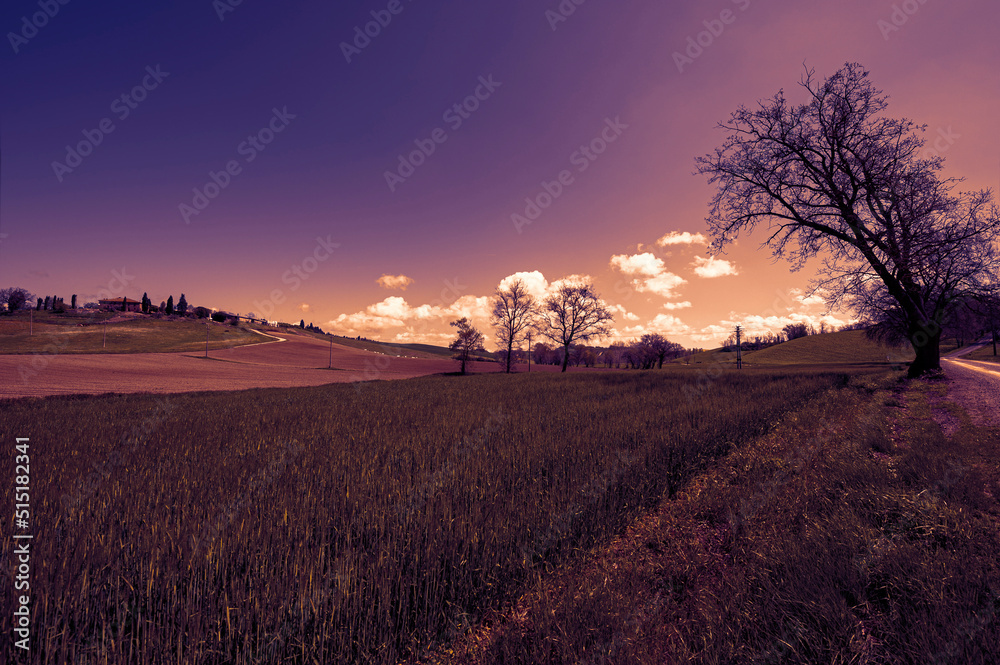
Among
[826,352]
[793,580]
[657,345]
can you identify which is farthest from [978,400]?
[826,352]

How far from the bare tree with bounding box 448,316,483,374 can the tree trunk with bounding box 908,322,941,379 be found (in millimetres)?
42592

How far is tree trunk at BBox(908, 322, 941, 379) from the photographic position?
1580cm

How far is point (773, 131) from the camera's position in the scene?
16.5 metres

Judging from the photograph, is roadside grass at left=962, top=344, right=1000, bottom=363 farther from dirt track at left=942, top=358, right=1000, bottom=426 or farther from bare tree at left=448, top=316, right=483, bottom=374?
bare tree at left=448, top=316, right=483, bottom=374

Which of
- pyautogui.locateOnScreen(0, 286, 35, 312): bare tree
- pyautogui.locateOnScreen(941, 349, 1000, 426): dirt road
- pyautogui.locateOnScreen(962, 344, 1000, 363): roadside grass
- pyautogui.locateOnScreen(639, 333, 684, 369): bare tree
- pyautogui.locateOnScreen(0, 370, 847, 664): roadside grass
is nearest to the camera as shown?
pyautogui.locateOnScreen(0, 370, 847, 664): roadside grass

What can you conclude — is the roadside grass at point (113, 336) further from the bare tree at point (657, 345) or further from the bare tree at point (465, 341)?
the bare tree at point (657, 345)

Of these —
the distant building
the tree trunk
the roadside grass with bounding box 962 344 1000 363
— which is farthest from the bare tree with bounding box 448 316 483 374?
the distant building

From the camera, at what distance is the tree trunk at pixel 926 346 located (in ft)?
51.9

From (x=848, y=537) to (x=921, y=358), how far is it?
21.7 meters

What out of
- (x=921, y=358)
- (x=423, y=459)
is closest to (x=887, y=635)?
(x=423, y=459)

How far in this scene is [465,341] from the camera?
51.8m

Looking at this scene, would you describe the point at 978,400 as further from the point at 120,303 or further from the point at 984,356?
the point at 120,303

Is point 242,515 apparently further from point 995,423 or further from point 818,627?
point 995,423

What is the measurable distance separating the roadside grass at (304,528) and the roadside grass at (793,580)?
44 cm
